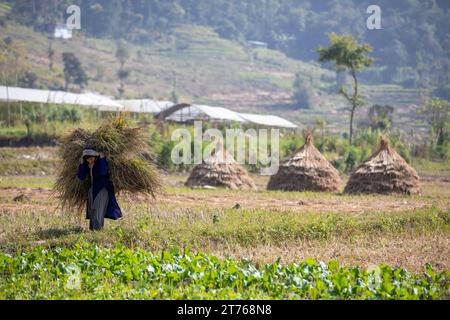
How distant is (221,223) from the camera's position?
1091cm

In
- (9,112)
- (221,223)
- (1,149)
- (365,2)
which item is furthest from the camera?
(365,2)

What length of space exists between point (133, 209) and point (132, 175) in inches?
85.7

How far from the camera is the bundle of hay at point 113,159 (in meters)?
10.4

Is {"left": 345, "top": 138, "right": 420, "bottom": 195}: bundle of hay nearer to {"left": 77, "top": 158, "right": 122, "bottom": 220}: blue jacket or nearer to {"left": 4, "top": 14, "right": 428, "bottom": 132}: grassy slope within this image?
{"left": 77, "top": 158, "right": 122, "bottom": 220}: blue jacket

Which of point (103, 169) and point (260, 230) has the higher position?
point (103, 169)

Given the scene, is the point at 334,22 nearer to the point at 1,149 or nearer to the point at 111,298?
the point at 1,149

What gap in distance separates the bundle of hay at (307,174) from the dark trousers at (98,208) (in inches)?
329

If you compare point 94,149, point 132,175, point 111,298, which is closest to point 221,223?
point 132,175

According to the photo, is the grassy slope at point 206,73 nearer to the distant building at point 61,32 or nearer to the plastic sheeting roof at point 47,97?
the distant building at point 61,32

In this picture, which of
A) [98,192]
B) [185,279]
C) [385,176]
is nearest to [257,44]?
[385,176]

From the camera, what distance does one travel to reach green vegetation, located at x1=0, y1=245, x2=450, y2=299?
691 cm

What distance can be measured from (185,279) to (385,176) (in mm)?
10102

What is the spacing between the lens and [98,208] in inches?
399

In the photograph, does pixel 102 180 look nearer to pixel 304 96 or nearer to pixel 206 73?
pixel 304 96
